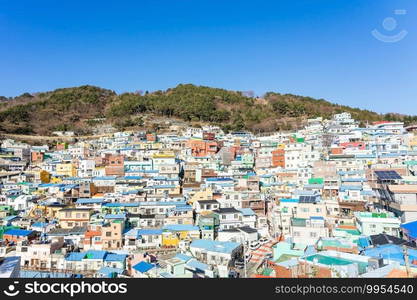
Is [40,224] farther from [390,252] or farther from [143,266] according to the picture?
[390,252]

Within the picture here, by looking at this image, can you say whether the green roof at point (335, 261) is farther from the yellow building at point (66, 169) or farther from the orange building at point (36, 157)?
the orange building at point (36, 157)

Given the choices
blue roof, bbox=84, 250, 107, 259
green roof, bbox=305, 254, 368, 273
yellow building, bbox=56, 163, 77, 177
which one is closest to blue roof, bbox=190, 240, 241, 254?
blue roof, bbox=84, 250, 107, 259

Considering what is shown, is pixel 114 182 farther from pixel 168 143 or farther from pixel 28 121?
pixel 28 121

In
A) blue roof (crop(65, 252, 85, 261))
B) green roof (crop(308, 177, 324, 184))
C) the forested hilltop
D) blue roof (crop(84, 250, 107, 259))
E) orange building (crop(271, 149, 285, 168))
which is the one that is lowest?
blue roof (crop(65, 252, 85, 261))

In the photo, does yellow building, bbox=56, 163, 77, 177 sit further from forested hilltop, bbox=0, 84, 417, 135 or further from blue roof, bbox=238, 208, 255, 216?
forested hilltop, bbox=0, 84, 417, 135

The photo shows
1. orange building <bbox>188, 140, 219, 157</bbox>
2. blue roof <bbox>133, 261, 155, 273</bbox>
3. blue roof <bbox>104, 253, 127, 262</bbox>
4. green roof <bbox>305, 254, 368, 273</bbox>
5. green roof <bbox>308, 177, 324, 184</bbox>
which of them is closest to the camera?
green roof <bbox>305, 254, 368, 273</bbox>

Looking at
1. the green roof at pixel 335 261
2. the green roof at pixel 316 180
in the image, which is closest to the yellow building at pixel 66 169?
the green roof at pixel 316 180
